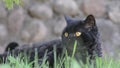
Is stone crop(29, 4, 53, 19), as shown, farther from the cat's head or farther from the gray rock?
the cat's head

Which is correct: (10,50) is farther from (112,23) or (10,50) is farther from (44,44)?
(112,23)

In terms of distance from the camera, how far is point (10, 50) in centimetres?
364

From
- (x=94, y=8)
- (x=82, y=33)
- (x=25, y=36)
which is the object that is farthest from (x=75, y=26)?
(x=94, y=8)

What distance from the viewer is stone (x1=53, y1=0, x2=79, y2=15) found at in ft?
16.6

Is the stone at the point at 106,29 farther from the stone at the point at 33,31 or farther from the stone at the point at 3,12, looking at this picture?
the stone at the point at 3,12

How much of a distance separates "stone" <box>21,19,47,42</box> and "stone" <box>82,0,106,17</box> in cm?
62

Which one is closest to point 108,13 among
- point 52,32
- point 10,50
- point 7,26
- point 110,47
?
point 110,47

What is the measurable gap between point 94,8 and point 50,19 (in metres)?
0.60

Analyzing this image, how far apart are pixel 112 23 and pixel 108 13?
143 mm

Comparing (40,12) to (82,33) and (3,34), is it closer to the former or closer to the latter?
(3,34)

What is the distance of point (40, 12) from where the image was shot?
16.5ft

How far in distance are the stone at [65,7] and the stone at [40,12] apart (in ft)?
0.35

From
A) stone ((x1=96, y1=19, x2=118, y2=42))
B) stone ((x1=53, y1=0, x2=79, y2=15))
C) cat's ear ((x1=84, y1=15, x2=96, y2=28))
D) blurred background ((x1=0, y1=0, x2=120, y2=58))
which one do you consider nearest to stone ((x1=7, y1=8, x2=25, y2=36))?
blurred background ((x1=0, y1=0, x2=120, y2=58))

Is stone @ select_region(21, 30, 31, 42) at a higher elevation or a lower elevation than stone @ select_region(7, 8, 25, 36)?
lower
